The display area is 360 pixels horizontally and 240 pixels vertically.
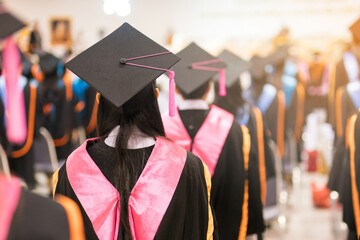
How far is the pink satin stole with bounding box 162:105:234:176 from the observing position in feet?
8.06

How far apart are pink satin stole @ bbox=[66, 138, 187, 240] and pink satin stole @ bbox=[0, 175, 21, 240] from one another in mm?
721

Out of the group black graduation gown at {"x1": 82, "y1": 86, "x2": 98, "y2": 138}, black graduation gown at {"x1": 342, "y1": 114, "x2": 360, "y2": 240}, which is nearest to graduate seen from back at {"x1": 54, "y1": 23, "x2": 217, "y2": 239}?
black graduation gown at {"x1": 342, "y1": 114, "x2": 360, "y2": 240}

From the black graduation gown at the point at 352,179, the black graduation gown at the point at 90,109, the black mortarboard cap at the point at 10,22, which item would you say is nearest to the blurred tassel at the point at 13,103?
the black mortarboard cap at the point at 10,22

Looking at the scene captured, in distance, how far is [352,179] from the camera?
2.59m

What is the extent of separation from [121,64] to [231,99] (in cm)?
162

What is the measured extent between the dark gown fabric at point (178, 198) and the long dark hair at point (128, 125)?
0.08ft

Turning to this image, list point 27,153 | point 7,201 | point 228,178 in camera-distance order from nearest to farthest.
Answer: point 7,201 → point 228,178 → point 27,153

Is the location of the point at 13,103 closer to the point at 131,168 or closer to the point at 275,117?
the point at 131,168

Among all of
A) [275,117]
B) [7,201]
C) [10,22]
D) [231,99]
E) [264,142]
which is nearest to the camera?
[7,201]

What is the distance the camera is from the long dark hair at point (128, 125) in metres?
1.68

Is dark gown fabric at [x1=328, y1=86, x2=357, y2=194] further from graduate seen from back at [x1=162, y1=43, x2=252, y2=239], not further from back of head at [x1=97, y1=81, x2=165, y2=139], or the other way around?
back of head at [x1=97, y1=81, x2=165, y2=139]

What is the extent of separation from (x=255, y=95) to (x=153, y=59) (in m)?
2.82

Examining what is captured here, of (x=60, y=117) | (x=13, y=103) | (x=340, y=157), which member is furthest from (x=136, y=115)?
(x=60, y=117)

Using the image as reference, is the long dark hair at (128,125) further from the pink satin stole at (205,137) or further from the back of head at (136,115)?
the pink satin stole at (205,137)
